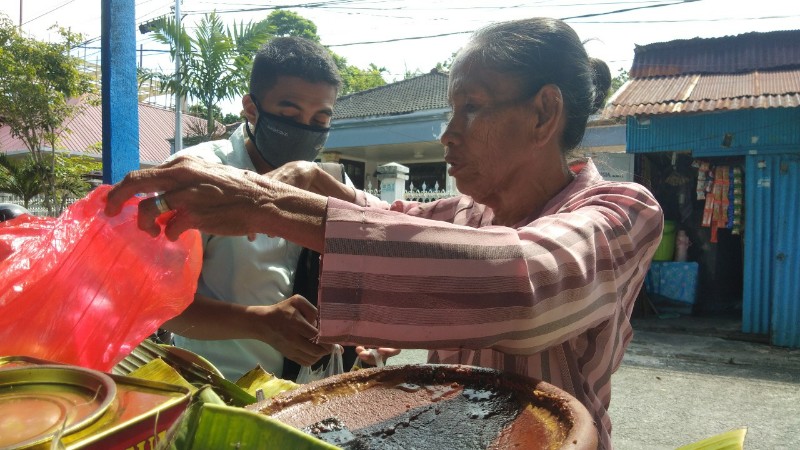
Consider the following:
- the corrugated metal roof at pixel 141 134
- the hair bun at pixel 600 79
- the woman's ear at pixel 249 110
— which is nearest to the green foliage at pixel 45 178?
the corrugated metal roof at pixel 141 134

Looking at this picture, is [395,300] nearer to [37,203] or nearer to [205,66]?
[205,66]

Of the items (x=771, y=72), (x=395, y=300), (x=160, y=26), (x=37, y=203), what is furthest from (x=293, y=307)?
(x=37, y=203)

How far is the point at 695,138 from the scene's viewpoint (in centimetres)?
835

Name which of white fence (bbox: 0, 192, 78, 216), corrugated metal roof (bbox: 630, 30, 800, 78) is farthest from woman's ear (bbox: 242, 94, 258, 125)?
white fence (bbox: 0, 192, 78, 216)

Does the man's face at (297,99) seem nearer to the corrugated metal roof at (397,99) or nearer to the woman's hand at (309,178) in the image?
the woman's hand at (309,178)

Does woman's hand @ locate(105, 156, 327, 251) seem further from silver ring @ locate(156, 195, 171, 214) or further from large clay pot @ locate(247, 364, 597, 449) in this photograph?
large clay pot @ locate(247, 364, 597, 449)

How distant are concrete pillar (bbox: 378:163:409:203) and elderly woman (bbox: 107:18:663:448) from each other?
708 centimetres

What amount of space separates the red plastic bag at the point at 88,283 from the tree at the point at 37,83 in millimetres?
13141

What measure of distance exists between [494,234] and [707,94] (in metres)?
8.20

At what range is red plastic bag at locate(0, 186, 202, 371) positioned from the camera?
879 millimetres

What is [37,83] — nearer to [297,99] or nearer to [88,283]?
[297,99]

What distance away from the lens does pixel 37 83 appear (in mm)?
12109

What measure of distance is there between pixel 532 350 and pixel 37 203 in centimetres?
1550

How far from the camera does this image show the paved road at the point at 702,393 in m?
4.42
